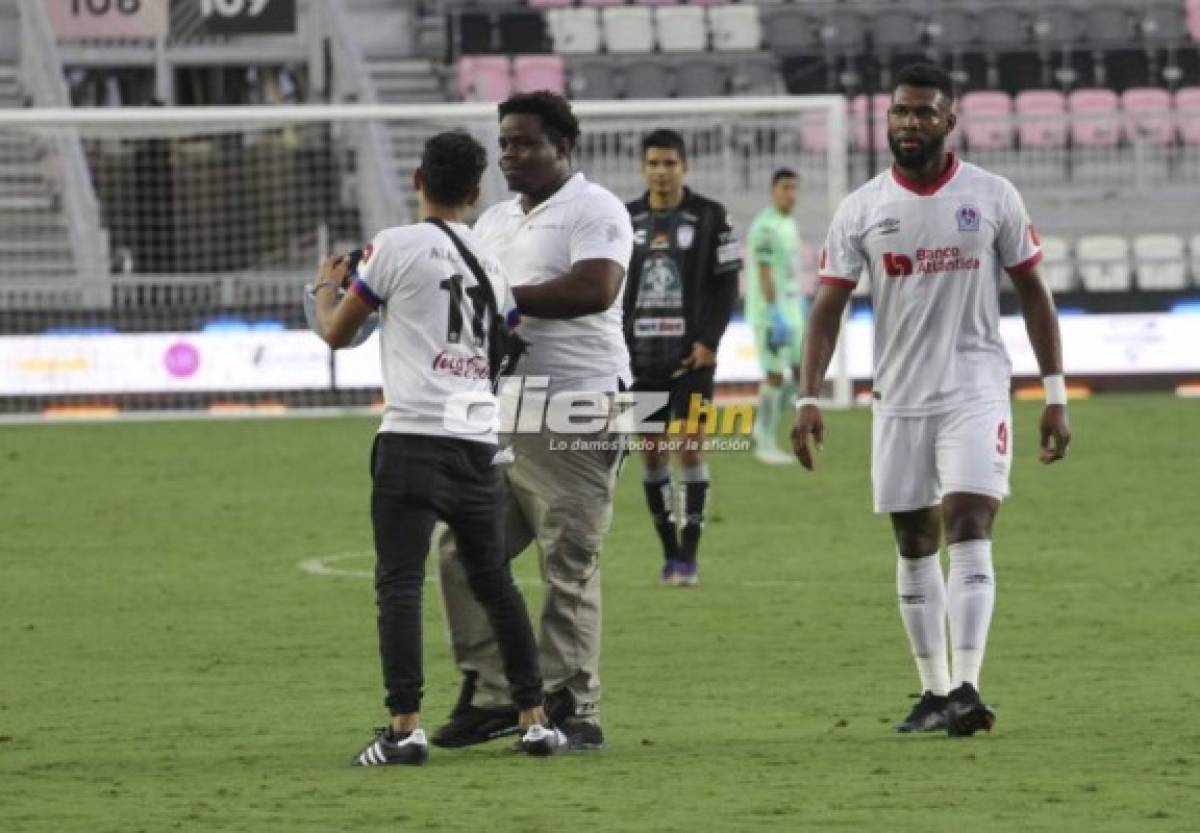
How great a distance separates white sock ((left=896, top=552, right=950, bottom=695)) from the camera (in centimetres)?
985

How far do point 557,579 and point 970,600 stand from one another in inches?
54.5

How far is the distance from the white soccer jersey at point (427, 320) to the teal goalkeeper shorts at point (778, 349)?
13724 millimetres

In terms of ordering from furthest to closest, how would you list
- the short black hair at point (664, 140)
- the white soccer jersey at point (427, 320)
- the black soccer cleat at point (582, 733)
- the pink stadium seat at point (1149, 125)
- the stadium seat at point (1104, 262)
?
1. the pink stadium seat at point (1149, 125)
2. the stadium seat at point (1104, 262)
3. the short black hair at point (664, 140)
4. the black soccer cleat at point (582, 733)
5. the white soccer jersey at point (427, 320)

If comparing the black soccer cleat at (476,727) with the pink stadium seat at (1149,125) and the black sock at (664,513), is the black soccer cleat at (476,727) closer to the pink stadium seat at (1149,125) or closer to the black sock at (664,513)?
the black sock at (664,513)

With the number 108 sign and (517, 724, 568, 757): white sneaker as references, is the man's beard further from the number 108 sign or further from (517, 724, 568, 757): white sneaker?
the number 108 sign

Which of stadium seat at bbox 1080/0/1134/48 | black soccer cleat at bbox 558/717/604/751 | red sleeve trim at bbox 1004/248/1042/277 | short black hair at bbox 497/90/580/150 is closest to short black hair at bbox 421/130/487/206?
short black hair at bbox 497/90/580/150

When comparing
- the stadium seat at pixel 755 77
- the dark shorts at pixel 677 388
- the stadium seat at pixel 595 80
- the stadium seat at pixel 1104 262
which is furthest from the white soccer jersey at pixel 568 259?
the stadium seat at pixel 755 77

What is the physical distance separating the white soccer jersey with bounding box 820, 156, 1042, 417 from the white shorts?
0.19ft

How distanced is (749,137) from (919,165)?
856 inches

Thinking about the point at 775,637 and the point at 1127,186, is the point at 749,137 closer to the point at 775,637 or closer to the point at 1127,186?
the point at 1127,186

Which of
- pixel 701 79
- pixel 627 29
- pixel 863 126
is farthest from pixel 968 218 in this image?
pixel 627 29

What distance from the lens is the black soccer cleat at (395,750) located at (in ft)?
29.2

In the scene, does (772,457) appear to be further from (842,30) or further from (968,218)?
(842,30)

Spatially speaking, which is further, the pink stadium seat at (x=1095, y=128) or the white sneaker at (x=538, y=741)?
the pink stadium seat at (x=1095, y=128)
